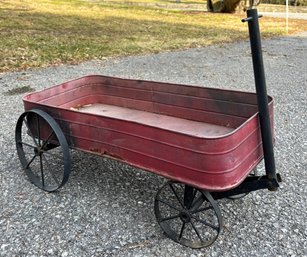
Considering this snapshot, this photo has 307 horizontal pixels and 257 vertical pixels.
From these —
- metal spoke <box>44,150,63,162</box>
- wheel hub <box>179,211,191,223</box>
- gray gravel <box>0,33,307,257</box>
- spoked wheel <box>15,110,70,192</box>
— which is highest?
spoked wheel <box>15,110,70,192</box>

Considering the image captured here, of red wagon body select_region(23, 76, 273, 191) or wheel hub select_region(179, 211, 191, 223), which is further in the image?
wheel hub select_region(179, 211, 191, 223)

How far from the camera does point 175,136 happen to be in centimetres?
226

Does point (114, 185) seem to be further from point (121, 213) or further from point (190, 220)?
point (190, 220)

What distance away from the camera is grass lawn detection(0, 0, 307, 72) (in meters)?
8.38

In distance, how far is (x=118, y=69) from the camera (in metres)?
7.61

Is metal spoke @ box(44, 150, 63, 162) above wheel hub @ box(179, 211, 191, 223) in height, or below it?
above

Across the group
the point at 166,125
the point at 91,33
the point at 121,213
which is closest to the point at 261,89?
the point at 166,125

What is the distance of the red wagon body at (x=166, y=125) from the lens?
2195mm

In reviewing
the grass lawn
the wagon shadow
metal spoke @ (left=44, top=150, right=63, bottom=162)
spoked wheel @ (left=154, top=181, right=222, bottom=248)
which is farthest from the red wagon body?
the grass lawn

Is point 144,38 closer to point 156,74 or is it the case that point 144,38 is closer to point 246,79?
point 156,74

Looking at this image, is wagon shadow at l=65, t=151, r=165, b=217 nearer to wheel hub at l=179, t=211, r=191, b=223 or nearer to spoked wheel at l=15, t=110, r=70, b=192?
spoked wheel at l=15, t=110, r=70, b=192

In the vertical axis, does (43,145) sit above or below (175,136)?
below

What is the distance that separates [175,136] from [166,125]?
1.08m

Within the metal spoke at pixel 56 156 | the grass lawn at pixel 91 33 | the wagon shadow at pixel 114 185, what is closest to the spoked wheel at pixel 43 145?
the metal spoke at pixel 56 156
